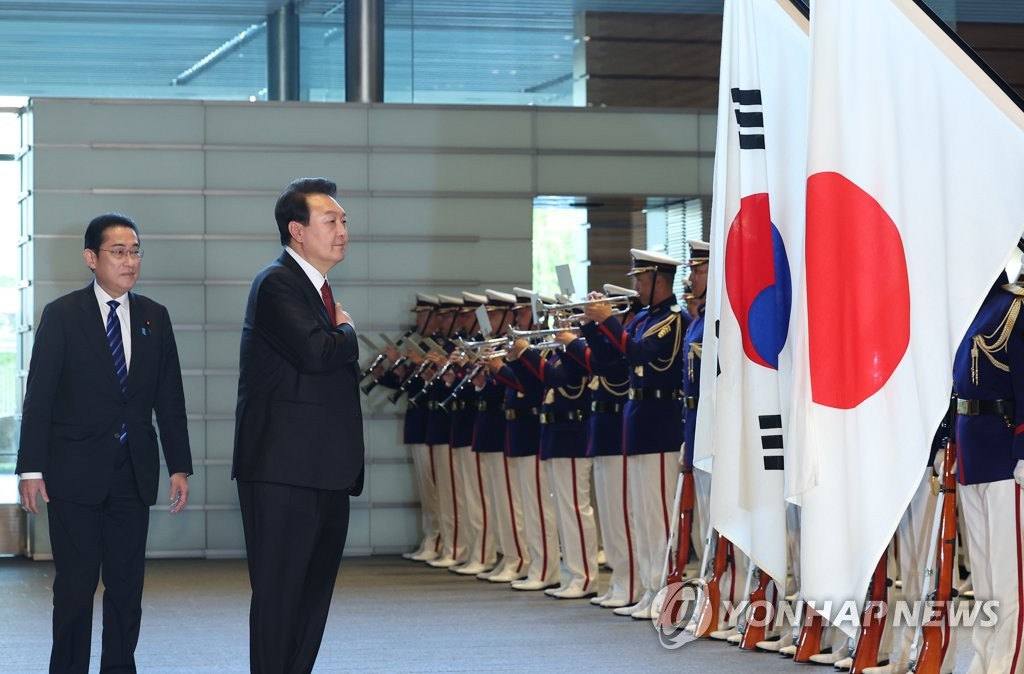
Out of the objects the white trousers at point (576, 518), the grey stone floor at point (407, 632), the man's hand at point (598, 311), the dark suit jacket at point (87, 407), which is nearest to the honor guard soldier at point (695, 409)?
the grey stone floor at point (407, 632)

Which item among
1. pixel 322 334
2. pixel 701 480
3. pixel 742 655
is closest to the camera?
pixel 322 334

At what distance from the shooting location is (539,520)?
7633mm

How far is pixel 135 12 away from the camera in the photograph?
970 cm

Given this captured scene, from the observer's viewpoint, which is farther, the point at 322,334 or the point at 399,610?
the point at 399,610

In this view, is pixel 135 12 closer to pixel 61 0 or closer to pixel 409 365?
pixel 61 0

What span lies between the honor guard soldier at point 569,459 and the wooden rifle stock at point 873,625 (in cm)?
246

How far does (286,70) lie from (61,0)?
4.99 feet

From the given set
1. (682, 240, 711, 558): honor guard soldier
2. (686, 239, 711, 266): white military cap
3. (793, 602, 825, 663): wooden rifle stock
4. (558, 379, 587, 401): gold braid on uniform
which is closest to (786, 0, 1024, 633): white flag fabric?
(793, 602, 825, 663): wooden rifle stock

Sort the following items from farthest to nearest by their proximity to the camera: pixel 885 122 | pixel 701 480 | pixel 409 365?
pixel 409 365
pixel 701 480
pixel 885 122

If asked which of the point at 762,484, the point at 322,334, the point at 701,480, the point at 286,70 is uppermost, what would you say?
the point at 286,70

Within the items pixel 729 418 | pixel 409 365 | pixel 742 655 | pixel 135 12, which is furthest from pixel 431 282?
pixel 729 418

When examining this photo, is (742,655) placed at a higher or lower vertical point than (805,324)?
lower

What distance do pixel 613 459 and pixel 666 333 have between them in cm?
73

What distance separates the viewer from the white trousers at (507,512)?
8.05 metres
